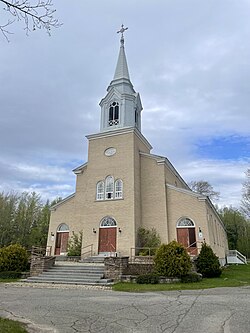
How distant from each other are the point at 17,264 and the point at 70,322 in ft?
43.2

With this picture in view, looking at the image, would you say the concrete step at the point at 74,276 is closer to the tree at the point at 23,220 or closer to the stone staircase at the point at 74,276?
the stone staircase at the point at 74,276

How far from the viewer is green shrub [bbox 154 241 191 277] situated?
15328 millimetres

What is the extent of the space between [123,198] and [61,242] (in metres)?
7.86

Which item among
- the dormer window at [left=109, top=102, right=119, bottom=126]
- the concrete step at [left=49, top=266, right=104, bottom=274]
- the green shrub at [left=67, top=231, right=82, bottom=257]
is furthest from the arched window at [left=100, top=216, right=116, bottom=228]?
the dormer window at [left=109, top=102, right=119, bottom=126]

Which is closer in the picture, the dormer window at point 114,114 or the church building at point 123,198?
the church building at point 123,198

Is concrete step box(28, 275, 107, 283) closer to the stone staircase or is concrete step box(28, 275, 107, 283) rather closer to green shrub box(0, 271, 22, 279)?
the stone staircase

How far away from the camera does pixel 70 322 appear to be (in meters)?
6.87

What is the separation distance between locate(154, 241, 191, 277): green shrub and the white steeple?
551 inches

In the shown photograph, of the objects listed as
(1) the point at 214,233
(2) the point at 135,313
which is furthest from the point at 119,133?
(2) the point at 135,313

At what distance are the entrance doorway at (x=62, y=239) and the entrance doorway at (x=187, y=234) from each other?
1047 cm

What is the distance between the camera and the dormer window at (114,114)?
27.9m

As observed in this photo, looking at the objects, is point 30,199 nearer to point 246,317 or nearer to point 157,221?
point 157,221

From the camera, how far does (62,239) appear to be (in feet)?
89.8

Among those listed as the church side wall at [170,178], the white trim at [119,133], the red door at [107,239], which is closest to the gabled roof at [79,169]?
the white trim at [119,133]
